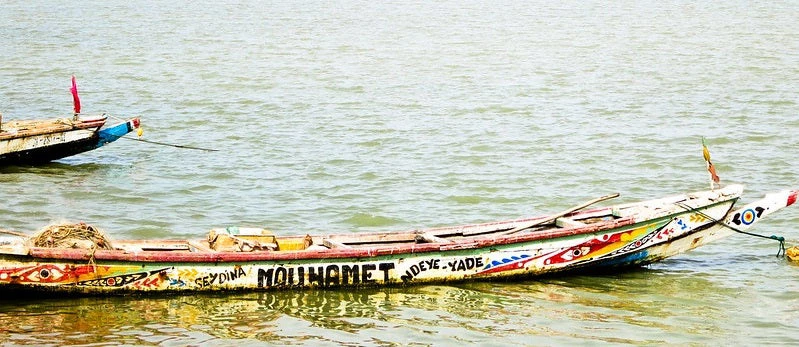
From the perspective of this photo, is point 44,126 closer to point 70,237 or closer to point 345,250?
point 70,237

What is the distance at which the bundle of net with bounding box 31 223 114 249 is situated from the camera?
10461mm

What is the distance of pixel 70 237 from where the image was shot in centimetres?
1049

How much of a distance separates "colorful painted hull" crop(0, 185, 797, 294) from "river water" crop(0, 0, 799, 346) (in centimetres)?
19

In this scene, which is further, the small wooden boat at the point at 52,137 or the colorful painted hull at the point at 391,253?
the small wooden boat at the point at 52,137

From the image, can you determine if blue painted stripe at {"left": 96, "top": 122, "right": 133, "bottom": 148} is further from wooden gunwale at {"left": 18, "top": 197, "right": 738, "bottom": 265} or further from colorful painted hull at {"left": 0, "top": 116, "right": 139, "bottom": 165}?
wooden gunwale at {"left": 18, "top": 197, "right": 738, "bottom": 265}

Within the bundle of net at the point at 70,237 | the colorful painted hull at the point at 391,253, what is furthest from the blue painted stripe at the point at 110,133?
the bundle of net at the point at 70,237

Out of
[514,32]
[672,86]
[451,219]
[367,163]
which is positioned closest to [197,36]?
[514,32]

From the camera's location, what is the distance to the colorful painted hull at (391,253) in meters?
10.4

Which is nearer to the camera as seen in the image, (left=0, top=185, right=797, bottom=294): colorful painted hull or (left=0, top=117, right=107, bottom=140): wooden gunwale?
(left=0, top=185, right=797, bottom=294): colorful painted hull

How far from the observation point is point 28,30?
124ft

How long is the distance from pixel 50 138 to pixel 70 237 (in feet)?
23.6

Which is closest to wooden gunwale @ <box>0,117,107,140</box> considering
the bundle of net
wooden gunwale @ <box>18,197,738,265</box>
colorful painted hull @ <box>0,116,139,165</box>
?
colorful painted hull @ <box>0,116,139,165</box>

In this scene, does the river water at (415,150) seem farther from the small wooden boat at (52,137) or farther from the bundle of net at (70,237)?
the bundle of net at (70,237)

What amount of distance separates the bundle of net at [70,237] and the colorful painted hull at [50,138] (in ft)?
22.8
